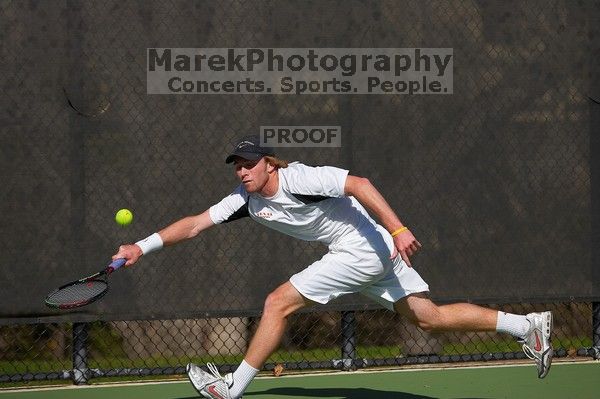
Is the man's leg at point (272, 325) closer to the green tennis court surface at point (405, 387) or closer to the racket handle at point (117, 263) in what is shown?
the racket handle at point (117, 263)

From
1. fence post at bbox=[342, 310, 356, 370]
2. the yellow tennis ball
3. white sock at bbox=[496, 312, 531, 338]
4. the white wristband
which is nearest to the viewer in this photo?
the white wristband

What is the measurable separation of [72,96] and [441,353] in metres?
2.64

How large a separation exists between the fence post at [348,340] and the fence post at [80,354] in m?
1.47

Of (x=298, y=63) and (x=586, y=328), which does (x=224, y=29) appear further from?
(x=586, y=328)

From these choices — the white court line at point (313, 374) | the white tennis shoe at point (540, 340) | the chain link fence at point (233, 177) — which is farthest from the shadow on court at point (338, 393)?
the white tennis shoe at point (540, 340)

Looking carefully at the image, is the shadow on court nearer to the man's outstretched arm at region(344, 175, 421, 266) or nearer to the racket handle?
the racket handle

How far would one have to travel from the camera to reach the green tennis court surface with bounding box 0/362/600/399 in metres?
6.52

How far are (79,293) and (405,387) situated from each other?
1.96m

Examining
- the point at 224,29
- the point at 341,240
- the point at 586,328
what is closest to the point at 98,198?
Result: the point at 224,29

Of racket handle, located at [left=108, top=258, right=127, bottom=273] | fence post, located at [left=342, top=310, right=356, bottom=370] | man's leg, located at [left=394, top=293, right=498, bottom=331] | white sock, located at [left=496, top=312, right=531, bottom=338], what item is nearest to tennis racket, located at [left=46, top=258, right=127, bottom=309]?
racket handle, located at [left=108, top=258, right=127, bottom=273]

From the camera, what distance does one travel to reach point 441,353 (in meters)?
7.65

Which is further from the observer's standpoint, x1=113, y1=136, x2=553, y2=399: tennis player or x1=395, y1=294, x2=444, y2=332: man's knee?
x1=395, y1=294, x2=444, y2=332: man's knee

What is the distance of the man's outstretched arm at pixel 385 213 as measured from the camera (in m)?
5.26

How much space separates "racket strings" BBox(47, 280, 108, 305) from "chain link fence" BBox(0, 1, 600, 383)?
125 centimetres
